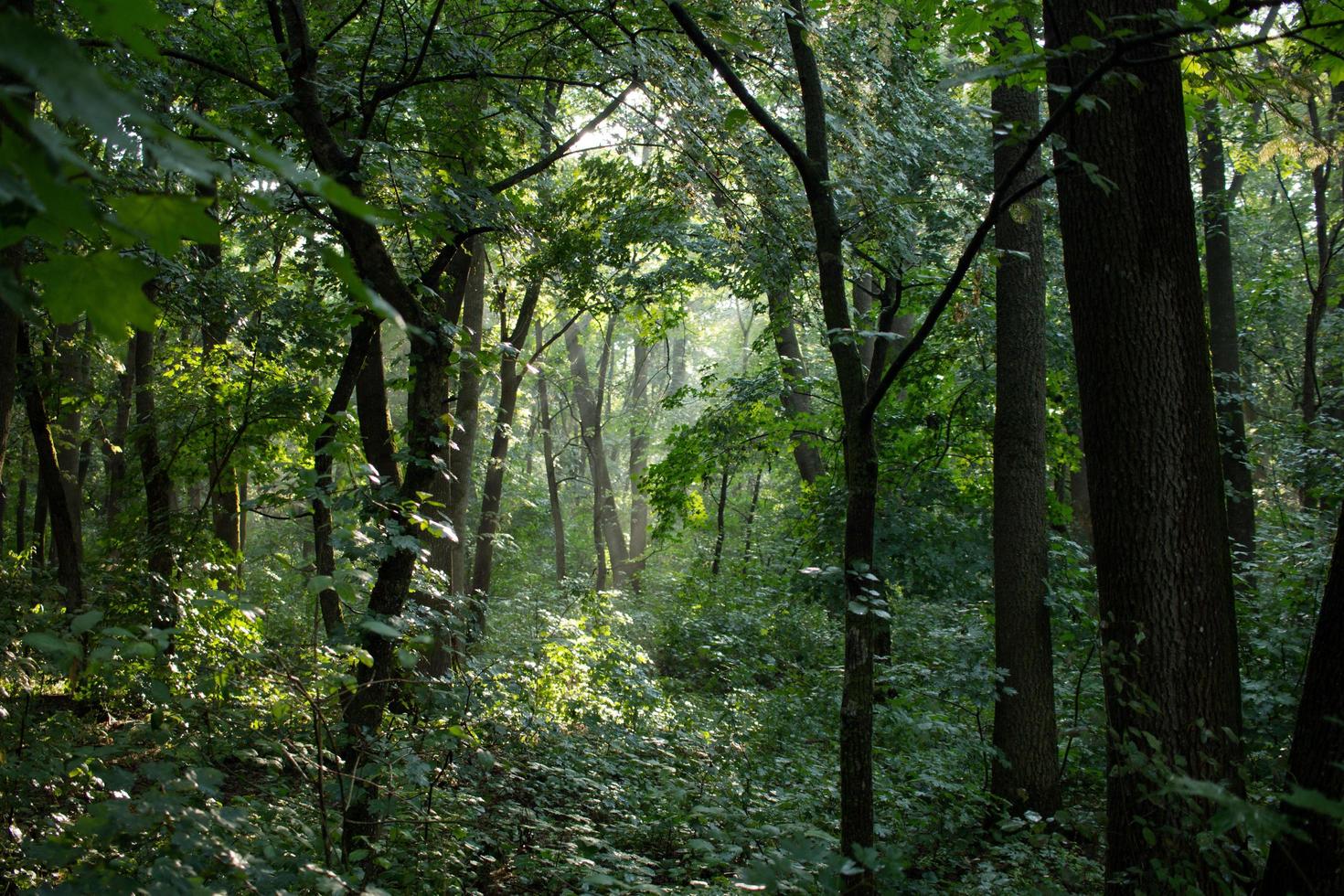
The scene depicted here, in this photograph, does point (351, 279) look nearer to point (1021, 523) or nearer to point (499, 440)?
point (1021, 523)

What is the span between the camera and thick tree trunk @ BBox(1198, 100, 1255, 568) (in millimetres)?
11258

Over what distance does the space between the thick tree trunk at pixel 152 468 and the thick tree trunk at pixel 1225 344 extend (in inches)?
466

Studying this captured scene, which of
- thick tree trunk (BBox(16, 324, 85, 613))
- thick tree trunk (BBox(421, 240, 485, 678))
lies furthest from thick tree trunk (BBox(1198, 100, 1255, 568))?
thick tree trunk (BBox(16, 324, 85, 613))

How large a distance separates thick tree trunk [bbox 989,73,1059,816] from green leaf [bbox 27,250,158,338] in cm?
665

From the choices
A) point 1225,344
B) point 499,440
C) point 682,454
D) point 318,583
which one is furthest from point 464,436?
point 1225,344

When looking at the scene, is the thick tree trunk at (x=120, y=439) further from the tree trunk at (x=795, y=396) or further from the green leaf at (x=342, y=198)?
the green leaf at (x=342, y=198)

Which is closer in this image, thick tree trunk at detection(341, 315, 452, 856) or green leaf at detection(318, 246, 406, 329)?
green leaf at detection(318, 246, 406, 329)

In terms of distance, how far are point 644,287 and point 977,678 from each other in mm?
6246

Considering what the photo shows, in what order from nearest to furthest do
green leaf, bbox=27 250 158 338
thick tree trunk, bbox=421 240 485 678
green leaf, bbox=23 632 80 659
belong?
green leaf, bbox=27 250 158 338 → green leaf, bbox=23 632 80 659 → thick tree trunk, bbox=421 240 485 678

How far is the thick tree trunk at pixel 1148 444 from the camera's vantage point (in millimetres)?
3309

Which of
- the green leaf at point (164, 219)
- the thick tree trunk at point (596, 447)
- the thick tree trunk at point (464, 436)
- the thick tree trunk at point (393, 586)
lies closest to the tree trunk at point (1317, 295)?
the thick tree trunk at point (393, 586)

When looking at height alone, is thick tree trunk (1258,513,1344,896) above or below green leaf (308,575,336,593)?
below

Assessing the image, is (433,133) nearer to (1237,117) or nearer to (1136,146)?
(1136,146)

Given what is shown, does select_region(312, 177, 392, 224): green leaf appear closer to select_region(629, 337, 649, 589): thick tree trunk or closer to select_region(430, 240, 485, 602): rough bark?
select_region(430, 240, 485, 602): rough bark
